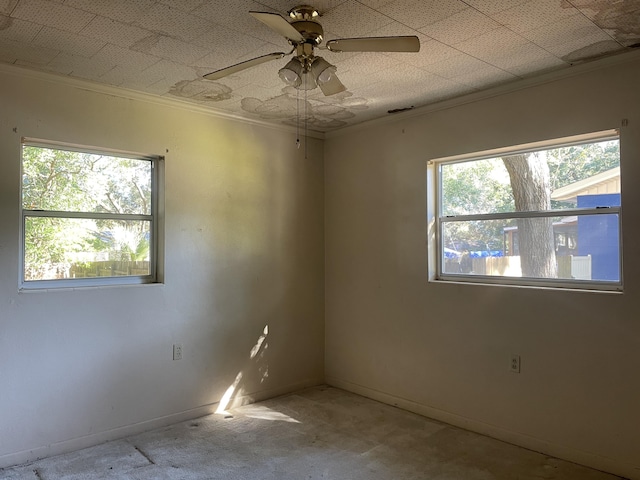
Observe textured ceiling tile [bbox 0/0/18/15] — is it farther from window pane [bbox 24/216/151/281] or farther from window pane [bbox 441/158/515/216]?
window pane [bbox 441/158/515/216]

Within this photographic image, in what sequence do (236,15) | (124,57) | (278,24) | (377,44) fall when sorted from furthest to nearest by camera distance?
(124,57) < (236,15) < (377,44) < (278,24)

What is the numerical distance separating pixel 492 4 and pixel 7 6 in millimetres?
2257

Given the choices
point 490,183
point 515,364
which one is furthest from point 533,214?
point 515,364

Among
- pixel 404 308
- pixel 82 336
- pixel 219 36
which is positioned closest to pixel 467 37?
pixel 219 36

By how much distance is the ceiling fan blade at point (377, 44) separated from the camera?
6.54 ft

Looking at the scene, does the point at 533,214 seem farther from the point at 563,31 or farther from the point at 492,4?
the point at 492,4

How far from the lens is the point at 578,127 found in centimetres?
302

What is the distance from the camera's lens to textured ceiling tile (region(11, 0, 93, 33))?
2201 millimetres

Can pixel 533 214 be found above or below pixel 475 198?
below

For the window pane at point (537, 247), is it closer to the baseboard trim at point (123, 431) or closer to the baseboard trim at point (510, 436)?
the baseboard trim at point (510, 436)

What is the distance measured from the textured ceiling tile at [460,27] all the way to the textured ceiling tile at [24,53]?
215 cm

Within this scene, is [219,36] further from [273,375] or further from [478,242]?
[273,375]

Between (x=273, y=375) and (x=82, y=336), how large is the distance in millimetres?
1725

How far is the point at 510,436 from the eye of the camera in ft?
10.8
